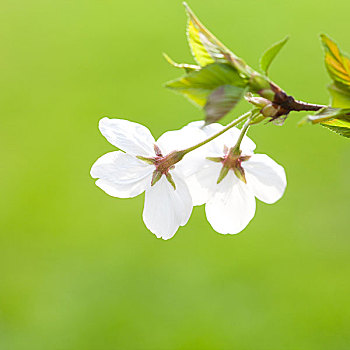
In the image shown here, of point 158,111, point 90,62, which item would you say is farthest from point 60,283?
point 90,62

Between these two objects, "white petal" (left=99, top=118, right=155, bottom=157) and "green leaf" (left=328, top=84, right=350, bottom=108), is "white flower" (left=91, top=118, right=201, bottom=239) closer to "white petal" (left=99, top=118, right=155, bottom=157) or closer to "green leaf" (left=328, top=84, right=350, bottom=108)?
"white petal" (left=99, top=118, right=155, bottom=157)

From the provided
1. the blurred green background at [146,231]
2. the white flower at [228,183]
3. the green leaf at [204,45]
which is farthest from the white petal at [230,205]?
the blurred green background at [146,231]

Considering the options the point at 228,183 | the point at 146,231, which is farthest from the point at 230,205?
the point at 146,231

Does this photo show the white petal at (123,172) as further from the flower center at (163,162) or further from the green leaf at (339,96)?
the green leaf at (339,96)

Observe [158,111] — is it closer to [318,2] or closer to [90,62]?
[90,62]

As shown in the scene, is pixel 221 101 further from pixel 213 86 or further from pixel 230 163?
pixel 230 163

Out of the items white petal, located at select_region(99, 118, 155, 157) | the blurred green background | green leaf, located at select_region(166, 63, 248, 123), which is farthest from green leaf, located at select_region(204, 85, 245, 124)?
the blurred green background
